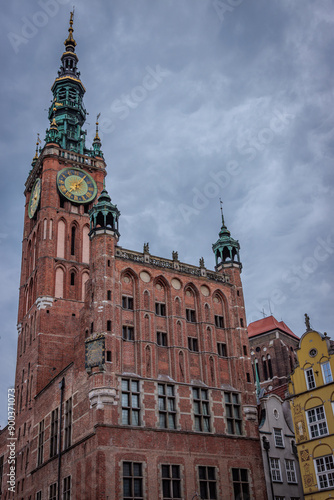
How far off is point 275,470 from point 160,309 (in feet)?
53.8

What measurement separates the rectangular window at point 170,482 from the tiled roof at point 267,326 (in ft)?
183

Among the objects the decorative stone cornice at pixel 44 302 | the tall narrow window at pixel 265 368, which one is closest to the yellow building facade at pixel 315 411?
the decorative stone cornice at pixel 44 302

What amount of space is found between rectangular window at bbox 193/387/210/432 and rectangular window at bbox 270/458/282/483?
21.7 feet

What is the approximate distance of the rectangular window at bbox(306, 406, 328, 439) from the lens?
4359 cm

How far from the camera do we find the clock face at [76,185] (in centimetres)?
6869

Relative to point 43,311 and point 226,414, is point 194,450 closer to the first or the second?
point 226,414

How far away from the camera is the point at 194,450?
145 feet

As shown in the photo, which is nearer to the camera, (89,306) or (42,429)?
(89,306)

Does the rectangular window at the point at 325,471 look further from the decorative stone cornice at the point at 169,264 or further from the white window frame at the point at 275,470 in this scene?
the decorative stone cornice at the point at 169,264

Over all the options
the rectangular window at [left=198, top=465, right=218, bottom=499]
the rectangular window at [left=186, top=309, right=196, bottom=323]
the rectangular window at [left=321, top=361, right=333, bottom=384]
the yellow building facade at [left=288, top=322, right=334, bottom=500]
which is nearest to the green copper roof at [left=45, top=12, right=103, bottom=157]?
A: the rectangular window at [left=186, top=309, right=196, bottom=323]

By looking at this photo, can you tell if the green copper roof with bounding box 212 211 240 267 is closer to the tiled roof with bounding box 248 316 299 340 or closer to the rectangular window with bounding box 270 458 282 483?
the rectangular window with bounding box 270 458 282 483

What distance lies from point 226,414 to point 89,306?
14.5m

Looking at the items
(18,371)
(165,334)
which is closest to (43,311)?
(18,371)

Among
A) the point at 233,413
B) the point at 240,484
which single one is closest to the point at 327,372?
the point at 233,413
